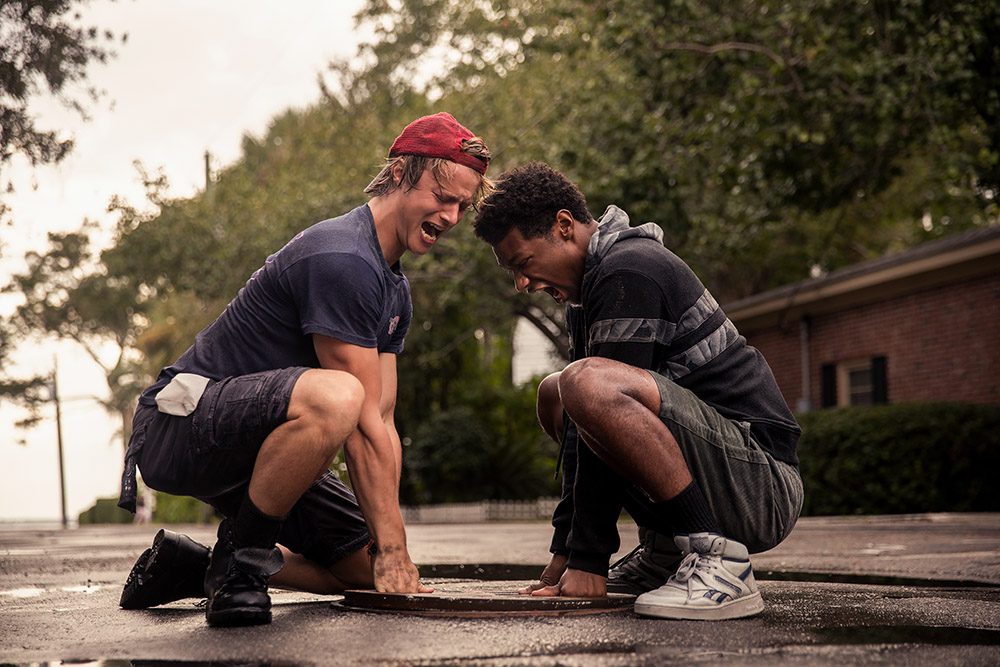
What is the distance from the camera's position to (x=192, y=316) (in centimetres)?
2575

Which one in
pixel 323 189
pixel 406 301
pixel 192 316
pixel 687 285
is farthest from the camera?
pixel 192 316

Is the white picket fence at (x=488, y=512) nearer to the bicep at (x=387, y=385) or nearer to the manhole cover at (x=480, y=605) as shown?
the bicep at (x=387, y=385)

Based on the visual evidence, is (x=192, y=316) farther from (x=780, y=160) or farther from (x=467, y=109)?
(x=780, y=160)

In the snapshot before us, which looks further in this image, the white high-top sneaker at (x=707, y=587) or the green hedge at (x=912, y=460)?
the green hedge at (x=912, y=460)

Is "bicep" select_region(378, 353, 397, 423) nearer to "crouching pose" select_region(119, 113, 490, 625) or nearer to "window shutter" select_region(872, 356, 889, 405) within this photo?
"crouching pose" select_region(119, 113, 490, 625)

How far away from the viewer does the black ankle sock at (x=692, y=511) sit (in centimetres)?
295

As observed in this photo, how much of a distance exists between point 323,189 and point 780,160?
923 centimetres

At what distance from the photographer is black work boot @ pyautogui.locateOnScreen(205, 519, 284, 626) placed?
284cm

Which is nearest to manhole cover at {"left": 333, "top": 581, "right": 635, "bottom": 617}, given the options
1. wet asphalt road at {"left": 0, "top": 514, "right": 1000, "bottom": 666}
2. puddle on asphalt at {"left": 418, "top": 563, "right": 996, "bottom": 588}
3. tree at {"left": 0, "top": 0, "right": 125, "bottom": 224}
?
wet asphalt road at {"left": 0, "top": 514, "right": 1000, "bottom": 666}

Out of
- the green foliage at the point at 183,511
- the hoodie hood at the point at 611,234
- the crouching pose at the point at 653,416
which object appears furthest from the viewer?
the green foliage at the point at 183,511

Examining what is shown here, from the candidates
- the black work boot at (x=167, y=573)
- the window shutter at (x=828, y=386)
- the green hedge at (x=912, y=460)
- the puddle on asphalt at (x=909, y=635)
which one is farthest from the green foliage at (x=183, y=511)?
the puddle on asphalt at (x=909, y=635)

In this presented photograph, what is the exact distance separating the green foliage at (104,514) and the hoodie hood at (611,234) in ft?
112

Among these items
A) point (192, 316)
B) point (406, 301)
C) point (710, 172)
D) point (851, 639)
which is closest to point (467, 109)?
point (710, 172)

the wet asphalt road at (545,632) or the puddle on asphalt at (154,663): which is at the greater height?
the puddle on asphalt at (154,663)
